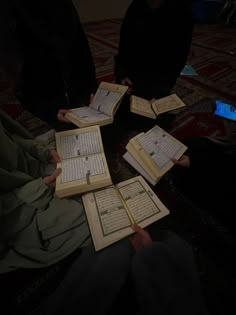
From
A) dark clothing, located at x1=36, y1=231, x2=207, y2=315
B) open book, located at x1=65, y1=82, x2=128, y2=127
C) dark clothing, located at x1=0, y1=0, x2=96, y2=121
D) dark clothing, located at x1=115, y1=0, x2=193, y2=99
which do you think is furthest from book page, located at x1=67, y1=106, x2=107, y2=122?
dark clothing, located at x1=36, y1=231, x2=207, y2=315

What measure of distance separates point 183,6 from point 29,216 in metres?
1.35

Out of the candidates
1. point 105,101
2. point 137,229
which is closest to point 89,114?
point 105,101

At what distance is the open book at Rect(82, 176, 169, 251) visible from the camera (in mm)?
632

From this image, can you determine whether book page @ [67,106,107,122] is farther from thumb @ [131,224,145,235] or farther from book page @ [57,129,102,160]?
thumb @ [131,224,145,235]

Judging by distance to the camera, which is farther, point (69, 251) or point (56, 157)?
point (56, 157)

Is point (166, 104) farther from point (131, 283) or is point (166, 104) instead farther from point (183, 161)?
point (131, 283)

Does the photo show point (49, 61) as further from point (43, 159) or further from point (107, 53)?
point (107, 53)

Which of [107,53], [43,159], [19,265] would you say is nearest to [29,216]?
[19,265]

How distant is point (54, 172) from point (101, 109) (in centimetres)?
45

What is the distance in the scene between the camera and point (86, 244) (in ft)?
2.07

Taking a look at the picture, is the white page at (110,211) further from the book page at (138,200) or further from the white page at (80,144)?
the white page at (80,144)

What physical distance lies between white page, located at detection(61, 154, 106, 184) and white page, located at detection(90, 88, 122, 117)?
294 mm

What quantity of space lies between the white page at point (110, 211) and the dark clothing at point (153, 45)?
2.69 feet

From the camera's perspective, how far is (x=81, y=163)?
0.78 m
